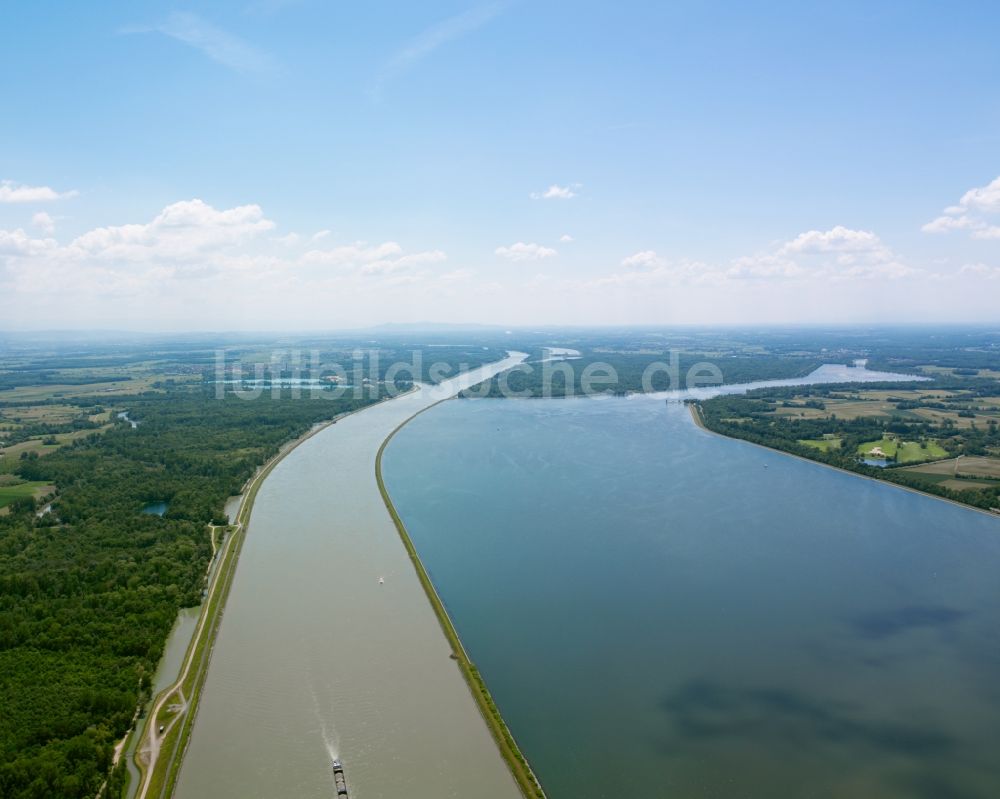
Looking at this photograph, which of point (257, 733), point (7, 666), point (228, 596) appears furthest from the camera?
point (228, 596)

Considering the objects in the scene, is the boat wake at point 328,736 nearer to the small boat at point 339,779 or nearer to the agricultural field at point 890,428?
the small boat at point 339,779

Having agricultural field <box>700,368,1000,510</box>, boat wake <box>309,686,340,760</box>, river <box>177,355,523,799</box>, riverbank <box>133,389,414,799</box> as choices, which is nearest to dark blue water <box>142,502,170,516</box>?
river <box>177,355,523,799</box>

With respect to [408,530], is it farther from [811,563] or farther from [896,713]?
[896,713]

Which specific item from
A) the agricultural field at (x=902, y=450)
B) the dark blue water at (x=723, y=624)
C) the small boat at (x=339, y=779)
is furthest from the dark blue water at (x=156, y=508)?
the agricultural field at (x=902, y=450)

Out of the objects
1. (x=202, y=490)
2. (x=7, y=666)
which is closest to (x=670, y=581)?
(x=7, y=666)

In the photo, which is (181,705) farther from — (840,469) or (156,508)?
(840,469)

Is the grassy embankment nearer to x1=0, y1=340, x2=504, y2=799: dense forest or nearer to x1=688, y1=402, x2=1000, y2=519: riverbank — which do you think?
x1=0, y1=340, x2=504, y2=799: dense forest
